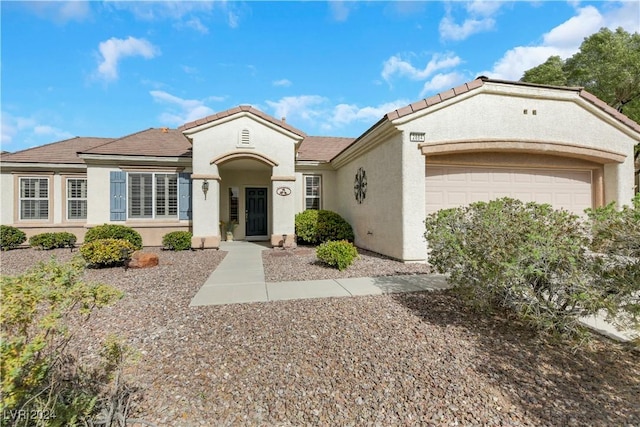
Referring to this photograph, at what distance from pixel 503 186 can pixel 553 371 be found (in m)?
6.67

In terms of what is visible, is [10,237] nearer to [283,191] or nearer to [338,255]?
[283,191]

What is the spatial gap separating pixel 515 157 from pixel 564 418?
7859 mm

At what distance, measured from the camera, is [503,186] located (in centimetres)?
817

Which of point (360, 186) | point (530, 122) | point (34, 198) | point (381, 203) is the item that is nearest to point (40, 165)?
point (34, 198)

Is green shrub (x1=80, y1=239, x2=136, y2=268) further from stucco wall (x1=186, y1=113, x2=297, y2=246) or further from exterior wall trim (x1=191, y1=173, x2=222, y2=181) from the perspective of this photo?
exterior wall trim (x1=191, y1=173, x2=222, y2=181)

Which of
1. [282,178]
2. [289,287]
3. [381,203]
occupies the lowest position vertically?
[289,287]

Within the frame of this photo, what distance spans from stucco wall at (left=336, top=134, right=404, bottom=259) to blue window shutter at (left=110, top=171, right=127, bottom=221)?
9.28 metres

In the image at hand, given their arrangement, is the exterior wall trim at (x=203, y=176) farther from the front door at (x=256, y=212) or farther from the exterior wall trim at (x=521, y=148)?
the exterior wall trim at (x=521, y=148)

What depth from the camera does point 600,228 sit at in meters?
2.95

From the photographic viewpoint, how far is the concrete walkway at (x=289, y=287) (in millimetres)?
4926

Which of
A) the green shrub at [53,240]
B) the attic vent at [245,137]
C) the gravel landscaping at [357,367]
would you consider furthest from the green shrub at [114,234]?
the gravel landscaping at [357,367]

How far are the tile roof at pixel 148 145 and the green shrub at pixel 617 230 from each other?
41.5ft

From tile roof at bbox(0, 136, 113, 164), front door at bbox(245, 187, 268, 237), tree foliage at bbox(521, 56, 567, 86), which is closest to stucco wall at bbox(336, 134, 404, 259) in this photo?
front door at bbox(245, 187, 268, 237)

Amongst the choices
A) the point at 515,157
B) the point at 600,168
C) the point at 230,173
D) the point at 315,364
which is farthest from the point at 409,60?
the point at 315,364
